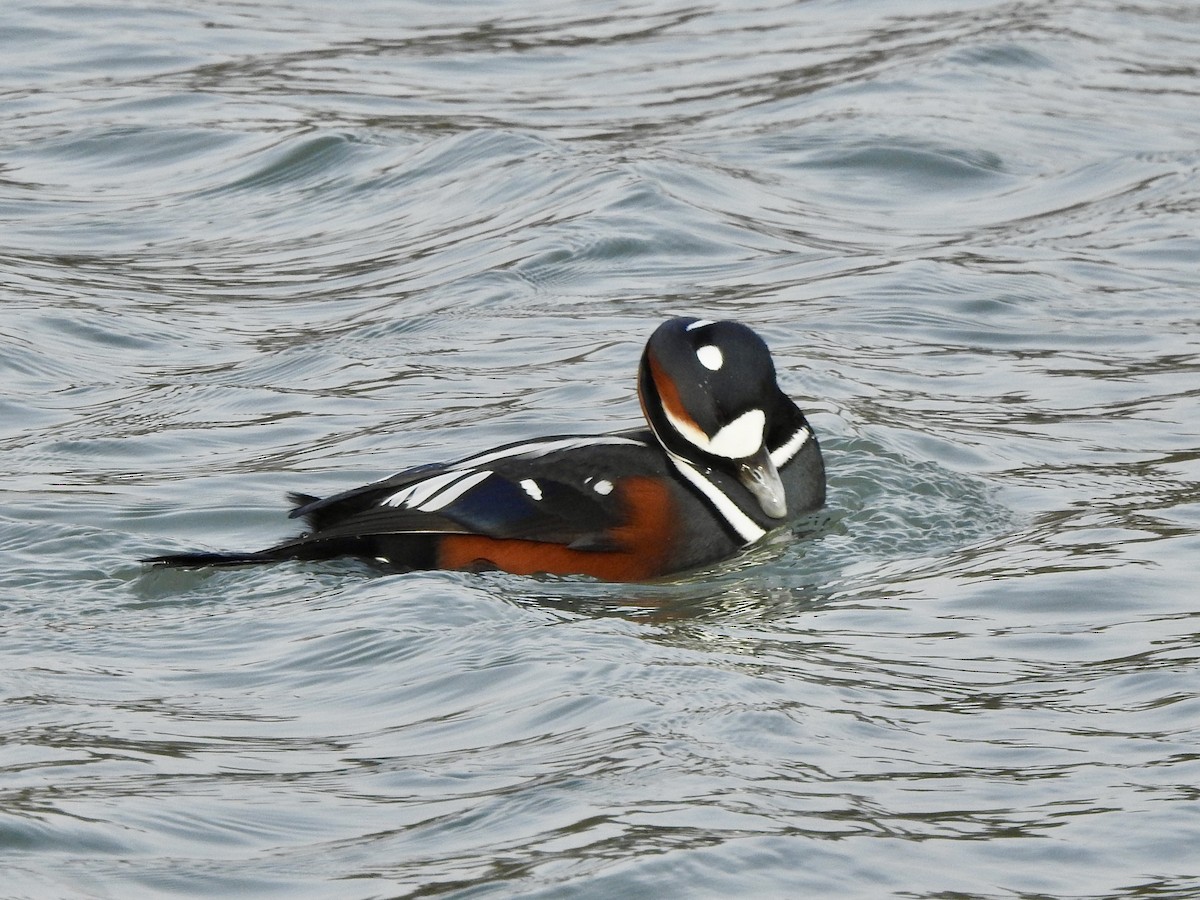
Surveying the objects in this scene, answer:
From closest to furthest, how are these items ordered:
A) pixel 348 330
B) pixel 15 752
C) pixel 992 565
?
pixel 15 752, pixel 992 565, pixel 348 330

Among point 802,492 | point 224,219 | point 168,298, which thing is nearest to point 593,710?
point 802,492

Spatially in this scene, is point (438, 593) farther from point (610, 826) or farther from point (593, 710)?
point (610, 826)

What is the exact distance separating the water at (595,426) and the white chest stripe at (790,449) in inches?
11.3

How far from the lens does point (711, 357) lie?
7.63 meters

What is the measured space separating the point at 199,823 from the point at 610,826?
3.45ft

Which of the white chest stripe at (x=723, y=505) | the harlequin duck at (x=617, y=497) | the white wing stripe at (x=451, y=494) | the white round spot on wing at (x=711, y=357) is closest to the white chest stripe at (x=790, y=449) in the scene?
the harlequin duck at (x=617, y=497)

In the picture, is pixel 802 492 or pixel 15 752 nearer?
pixel 15 752

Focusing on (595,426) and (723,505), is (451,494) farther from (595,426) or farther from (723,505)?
(595,426)

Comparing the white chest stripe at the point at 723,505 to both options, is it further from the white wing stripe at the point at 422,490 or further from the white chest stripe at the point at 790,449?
the white wing stripe at the point at 422,490

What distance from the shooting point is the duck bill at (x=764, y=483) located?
762cm

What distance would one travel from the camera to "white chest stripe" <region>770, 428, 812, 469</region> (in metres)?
7.93

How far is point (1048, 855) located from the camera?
517 cm

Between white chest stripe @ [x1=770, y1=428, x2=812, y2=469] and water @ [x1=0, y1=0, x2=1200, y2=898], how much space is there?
0.29 metres

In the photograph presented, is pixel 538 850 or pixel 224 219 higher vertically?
pixel 224 219
